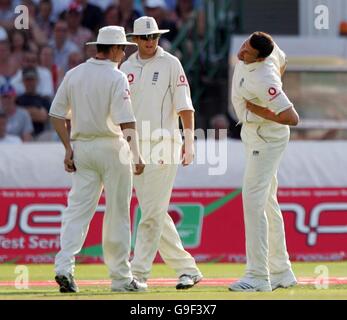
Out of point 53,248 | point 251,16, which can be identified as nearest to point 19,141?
point 53,248

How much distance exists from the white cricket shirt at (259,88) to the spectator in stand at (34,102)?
8.09 meters

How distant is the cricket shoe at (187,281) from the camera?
11274 millimetres

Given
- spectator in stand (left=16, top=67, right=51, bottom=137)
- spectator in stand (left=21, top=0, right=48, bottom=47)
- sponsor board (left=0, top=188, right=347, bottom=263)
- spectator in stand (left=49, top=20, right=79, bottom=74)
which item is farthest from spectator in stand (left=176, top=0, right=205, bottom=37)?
sponsor board (left=0, top=188, right=347, bottom=263)

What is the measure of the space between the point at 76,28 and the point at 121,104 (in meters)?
9.78

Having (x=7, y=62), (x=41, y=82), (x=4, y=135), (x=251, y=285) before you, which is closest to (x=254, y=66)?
(x=251, y=285)

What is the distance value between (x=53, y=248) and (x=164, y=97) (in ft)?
16.3

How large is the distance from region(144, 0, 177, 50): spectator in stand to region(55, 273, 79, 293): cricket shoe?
9.87 m

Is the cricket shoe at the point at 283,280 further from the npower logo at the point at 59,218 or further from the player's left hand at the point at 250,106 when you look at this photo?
the npower logo at the point at 59,218

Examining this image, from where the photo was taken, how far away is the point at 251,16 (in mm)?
22062

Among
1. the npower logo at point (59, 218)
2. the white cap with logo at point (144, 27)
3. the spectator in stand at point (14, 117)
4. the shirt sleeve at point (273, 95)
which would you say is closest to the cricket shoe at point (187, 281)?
the shirt sleeve at point (273, 95)

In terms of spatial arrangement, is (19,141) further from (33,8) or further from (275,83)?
(275,83)

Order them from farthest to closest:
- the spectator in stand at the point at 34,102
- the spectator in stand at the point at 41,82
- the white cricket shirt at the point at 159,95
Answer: the spectator in stand at the point at 41,82 → the spectator in stand at the point at 34,102 → the white cricket shirt at the point at 159,95

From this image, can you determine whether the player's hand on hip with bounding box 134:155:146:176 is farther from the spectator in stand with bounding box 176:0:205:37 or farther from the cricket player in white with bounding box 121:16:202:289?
the spectator in stand with bounding box 176:0:205:37

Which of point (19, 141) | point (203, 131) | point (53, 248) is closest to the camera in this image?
point (53, 248)
